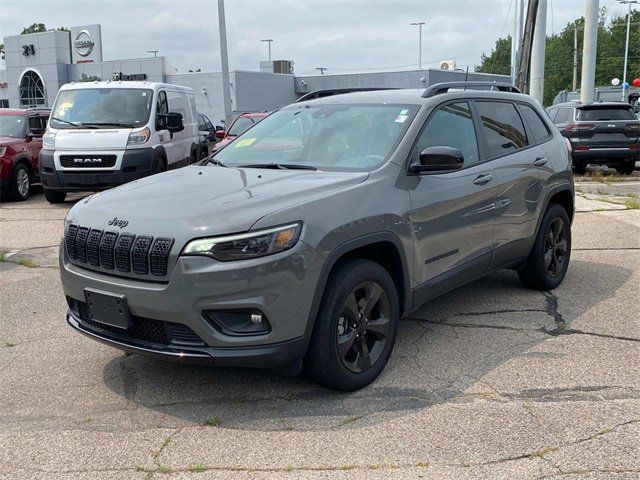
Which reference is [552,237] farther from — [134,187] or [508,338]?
[134,187]

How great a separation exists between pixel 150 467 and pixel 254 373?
1161 millimetres

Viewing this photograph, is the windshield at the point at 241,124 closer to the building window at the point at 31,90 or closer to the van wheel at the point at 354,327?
the van wheel at the point at 354,327

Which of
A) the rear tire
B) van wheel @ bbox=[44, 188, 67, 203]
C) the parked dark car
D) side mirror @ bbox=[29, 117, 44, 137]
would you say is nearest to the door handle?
van wheel @ bbox=[44, 188, 67, 203]

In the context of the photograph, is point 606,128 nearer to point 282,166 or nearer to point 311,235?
point 282,166

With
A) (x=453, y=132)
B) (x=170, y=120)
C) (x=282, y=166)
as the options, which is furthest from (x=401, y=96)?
(x=170, y=120)

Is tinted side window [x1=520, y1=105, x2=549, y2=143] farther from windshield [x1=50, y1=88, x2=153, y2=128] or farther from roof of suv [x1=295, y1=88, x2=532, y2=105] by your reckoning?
windshield [x1=50, y1=88, x2=153, y2=128]

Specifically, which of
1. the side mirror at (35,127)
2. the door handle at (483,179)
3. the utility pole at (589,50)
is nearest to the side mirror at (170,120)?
the side mirror at (35,127)

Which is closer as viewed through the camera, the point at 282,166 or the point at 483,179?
the point at 282,166

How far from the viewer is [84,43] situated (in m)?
42.0

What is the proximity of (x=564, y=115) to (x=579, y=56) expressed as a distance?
87753 mm

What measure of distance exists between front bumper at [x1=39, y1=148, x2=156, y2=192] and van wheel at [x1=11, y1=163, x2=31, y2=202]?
169 centimetres

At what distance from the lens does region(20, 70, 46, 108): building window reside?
143 ft

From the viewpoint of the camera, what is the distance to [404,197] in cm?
429

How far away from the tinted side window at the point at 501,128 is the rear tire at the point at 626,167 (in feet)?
39.6
